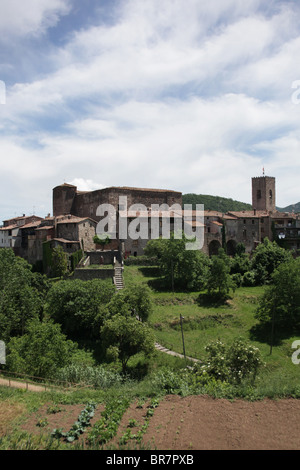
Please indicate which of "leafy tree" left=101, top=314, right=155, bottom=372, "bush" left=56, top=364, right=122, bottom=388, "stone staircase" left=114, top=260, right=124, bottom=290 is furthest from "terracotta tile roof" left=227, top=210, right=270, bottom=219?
"bush" left=56, top=364, right=122, bottom=388

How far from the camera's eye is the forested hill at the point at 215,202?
9888 centimetres

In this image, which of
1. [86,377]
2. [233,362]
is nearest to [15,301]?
[86,377]

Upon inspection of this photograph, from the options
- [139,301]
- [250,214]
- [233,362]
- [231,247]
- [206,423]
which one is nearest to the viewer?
[206,423]

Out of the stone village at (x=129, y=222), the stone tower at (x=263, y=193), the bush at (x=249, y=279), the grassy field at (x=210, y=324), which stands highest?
the stone tower at (x=263, y=193)

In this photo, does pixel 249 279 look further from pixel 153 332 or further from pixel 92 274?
pixel 92 274

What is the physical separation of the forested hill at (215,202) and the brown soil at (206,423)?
86.3 meters

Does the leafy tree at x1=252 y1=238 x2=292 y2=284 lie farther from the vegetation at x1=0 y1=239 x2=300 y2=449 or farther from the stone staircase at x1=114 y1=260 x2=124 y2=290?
the stone staircase at x1=114 y1=260 x2=124 y2=290

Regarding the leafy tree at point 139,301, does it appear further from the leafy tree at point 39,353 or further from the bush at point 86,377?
the bush at point 86,377

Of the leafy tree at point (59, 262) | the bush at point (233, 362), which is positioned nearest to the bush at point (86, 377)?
the bush at point (233, 362)

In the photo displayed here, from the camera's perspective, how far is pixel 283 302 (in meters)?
32.6

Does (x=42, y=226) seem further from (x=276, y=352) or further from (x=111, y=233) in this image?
(x=276, y=352)

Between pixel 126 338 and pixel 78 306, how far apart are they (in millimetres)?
8115

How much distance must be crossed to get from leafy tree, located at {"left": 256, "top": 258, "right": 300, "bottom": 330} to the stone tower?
37340 millimetres

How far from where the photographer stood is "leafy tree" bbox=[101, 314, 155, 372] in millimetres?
22094
